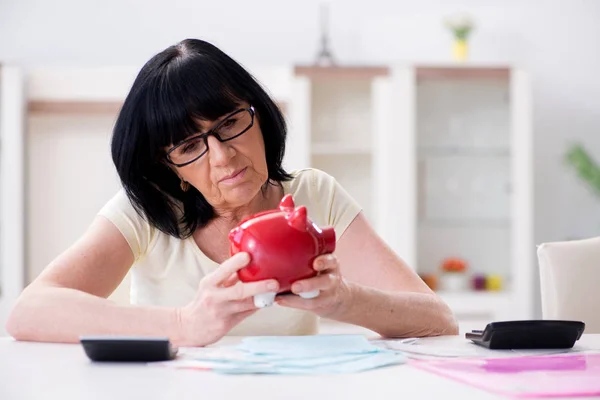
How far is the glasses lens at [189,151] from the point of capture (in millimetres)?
1533

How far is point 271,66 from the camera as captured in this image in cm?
430

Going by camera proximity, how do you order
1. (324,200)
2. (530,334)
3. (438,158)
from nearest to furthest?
1. (530,334)
2. (324,200)
3. (438,158)

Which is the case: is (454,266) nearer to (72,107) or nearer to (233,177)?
(72,107)

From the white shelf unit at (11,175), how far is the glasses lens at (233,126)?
2.82 m

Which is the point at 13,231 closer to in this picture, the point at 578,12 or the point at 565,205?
the point at 565,205

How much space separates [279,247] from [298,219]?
0.15ft

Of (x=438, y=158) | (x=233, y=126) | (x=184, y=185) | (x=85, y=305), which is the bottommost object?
(x=85, y=305)

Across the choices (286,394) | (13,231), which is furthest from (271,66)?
(286,394)

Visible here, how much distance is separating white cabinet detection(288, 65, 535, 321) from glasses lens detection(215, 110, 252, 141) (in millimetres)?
2672

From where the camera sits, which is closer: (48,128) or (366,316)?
(366,316)

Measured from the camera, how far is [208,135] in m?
1.51

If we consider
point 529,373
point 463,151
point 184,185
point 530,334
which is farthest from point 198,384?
point 463,151

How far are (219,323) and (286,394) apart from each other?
32 cm

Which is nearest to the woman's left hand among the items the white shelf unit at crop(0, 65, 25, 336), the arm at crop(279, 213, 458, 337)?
the arm at crop(279, 213, 458, 337)
